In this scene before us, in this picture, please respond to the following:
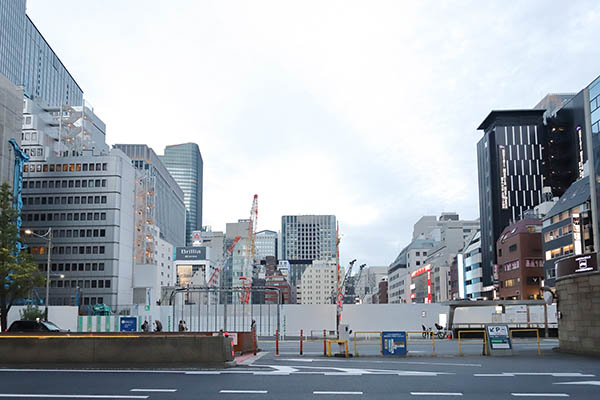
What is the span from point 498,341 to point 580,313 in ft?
13.9

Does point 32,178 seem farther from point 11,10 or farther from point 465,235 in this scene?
point 465,235

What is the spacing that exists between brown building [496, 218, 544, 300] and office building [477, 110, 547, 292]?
Result: 2594cm

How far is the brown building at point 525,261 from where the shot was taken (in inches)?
4441

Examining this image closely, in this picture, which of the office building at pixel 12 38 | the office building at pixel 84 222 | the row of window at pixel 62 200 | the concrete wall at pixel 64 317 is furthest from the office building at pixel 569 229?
the office building at pixel 12 38

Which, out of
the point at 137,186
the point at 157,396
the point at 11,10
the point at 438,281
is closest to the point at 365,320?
the point at 157,396

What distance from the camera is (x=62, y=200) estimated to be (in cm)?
11288

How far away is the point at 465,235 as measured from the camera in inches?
7520

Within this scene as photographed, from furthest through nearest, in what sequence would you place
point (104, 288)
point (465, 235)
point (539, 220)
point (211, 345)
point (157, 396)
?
point (465, 235) → point (539, 220) → point (104, 288) → point (211, 345) → point (157, 396)

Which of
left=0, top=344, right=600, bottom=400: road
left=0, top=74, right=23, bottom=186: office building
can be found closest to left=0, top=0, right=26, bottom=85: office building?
left=0, top=74, right=23, bottom=186: office building

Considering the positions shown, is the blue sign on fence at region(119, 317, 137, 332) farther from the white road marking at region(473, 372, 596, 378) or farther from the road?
the white road marking at region(473, 372, 596, 378)

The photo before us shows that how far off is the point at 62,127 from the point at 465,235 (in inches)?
4867

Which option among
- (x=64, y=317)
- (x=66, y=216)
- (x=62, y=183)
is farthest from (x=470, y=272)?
(x=64, y=317)

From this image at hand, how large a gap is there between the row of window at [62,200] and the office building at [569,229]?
78.2m

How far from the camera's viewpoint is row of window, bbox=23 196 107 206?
111438 mm
